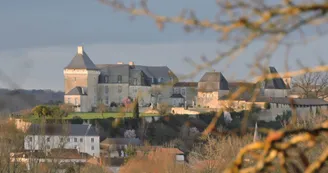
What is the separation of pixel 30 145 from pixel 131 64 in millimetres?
38578

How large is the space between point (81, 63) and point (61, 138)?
1304 inches

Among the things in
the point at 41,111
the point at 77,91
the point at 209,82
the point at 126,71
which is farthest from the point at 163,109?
the point at 209,82

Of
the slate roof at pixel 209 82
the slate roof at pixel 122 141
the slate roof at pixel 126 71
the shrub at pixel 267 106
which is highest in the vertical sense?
the slate roof at pixel 126 71

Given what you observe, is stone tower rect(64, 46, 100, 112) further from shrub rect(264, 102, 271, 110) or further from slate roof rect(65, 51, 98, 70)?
shrub rect(264, 102, 271, 110)

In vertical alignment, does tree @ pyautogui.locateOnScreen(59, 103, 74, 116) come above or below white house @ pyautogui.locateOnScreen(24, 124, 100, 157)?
above

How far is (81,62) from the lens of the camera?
227 ft

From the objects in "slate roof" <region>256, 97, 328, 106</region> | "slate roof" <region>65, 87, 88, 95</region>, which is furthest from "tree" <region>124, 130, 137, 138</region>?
"slate roof" <region>65, 87, 88, 95</region>

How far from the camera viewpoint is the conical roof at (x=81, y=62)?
6875 cm

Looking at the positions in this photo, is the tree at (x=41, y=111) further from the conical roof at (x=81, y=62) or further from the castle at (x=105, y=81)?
the conical roof at (x=81, y=62)

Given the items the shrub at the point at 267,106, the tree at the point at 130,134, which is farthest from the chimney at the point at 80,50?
the tree at the point at 130,134

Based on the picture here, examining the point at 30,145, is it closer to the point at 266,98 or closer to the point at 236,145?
the point at 236,145

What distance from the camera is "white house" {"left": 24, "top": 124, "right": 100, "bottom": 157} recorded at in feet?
113

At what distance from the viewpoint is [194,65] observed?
2260mm

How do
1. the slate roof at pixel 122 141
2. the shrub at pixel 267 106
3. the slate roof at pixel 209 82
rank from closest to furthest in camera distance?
the slate roof at pixel 209 82 → the slate roof at pixel 122 141 → the shrub at pixel 267 106
